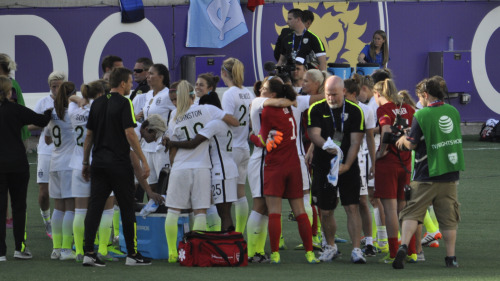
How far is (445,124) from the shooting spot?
936 centimetres

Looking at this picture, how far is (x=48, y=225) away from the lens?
11883mm

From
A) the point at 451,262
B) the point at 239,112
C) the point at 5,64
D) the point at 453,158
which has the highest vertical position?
the point at 5,64

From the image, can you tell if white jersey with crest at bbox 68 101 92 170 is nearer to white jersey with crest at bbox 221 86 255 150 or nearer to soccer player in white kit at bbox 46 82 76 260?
soccer player in white kit at bbox 46 82 76 260

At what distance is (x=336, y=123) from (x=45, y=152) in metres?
3.59

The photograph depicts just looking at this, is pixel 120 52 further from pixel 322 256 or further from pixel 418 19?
pixel 322 256

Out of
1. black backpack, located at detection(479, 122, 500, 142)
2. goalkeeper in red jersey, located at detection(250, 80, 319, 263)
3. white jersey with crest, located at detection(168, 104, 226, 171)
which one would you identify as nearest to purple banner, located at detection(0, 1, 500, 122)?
black backpack, located at detection(479, 122, 500, 142)

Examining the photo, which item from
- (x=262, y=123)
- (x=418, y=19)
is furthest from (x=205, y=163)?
(x=418, y=19)

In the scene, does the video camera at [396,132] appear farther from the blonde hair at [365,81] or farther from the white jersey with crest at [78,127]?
the white jersey with crest at [78,127]

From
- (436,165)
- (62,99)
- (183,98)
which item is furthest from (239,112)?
(436,165)

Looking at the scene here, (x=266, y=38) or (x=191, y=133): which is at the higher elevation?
(x=266, y=38)

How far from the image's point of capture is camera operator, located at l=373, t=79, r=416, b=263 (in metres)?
9.82

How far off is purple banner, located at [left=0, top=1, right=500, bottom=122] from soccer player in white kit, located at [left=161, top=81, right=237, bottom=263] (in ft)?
36.4

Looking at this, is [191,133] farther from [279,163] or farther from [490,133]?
[490,133]

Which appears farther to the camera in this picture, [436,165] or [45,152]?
[45,152]
